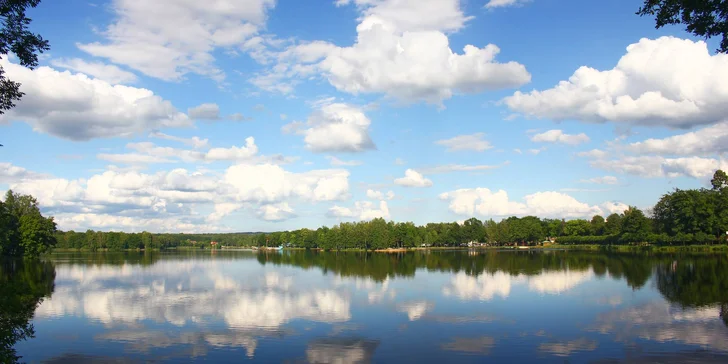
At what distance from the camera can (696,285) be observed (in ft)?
133

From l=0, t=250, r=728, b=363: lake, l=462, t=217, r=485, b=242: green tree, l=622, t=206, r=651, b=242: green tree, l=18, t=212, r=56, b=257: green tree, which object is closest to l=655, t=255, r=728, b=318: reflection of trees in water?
l=0, t=250, r=728, b=363: lake

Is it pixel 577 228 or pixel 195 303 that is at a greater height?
pixel 577 228

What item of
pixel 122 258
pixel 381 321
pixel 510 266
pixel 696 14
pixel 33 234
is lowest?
pixel 122 258

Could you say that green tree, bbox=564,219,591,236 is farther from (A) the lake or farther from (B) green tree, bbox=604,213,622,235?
(A) the lake

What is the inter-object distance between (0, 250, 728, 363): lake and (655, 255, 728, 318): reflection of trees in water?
0.45ft

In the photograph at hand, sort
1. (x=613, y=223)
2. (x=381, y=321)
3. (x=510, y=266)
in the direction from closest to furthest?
Result: 1. (x=381, y=321)
2. (x=510, y=266)
3. (x=613, y=223)

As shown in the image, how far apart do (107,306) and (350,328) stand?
19.3 metres

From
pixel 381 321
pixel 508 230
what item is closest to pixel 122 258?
pixel 381 321

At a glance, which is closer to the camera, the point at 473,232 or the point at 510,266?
the point at 510,266

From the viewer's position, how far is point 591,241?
154500 mm

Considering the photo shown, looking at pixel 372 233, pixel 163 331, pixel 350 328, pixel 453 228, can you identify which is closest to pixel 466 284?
pixel 350 328

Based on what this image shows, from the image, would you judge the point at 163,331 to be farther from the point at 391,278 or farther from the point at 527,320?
the point at 391,278

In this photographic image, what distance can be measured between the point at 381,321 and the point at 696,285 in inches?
1168

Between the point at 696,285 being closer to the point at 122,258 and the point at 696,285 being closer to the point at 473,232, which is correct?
the point at 122,258
